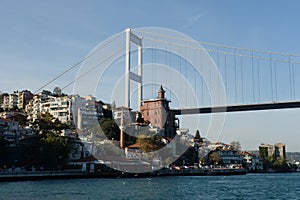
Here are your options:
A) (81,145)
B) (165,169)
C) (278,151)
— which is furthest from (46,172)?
(278,151)

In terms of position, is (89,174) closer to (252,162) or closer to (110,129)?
(110,129)

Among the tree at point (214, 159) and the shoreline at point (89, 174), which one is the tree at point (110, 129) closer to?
the shoreline at point (89, 174)

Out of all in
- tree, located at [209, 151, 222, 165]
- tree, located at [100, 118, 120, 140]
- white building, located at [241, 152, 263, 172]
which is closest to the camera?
tree, located at [100, 118, 120, 140]

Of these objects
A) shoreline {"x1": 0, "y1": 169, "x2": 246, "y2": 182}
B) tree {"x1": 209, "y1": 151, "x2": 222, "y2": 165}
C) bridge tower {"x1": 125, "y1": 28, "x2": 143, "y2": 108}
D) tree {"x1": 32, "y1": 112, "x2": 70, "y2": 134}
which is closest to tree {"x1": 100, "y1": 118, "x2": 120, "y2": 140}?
bridge tower {"x1": 125, "y1": 28, "x2": 143, "y2": 108}

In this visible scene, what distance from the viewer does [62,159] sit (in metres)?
39.7

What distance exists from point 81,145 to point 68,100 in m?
15.5

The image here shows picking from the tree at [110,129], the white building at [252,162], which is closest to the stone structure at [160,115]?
the tree at [110,129]

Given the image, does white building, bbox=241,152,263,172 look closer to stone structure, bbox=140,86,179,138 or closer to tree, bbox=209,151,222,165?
tree, bbox=209,151,222,165

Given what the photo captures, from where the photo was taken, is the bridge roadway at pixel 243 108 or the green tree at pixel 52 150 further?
the bridge roadway at pixel 243 108

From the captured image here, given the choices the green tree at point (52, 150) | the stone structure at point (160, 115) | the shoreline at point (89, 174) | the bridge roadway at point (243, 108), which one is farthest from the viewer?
the stone structure at point (160, 115)

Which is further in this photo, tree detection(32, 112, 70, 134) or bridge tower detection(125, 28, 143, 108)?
bridge tower detection(125, 28, 143, 108)

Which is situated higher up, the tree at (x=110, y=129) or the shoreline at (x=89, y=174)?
the tree at (x=110, y=129)

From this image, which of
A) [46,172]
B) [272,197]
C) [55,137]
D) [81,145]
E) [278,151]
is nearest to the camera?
[272,197]

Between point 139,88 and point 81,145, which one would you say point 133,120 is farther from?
point 81,145
